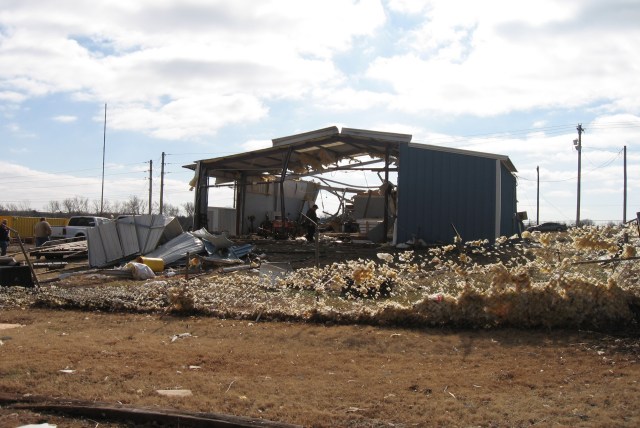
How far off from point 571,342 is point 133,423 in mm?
5311

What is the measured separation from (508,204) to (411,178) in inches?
178

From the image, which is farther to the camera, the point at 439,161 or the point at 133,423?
the point at 439,161

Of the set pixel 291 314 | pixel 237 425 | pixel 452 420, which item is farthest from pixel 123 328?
pixel 452 420

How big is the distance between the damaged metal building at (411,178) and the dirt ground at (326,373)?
9.97 meters

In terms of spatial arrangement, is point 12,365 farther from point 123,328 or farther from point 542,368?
point 542,368

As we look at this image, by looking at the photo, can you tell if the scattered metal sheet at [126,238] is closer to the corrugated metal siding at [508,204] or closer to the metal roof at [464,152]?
the metal roof at [464,152]

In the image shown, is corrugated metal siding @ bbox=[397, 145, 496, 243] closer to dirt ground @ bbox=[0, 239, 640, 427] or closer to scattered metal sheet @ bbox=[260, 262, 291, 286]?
scattered metal sheet @ bbox=[260, 262, 291, 286]

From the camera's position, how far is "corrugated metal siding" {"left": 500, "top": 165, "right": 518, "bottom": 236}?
20969 millimetres

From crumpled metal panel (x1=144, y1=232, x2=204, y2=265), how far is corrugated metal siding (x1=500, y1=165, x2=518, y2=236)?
10.1m

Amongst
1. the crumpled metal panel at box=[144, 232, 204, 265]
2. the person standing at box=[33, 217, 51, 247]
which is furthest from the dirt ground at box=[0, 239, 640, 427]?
the person standing at box=[33, 217, 51, 247]

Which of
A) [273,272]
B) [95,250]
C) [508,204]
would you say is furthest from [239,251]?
[508,204]

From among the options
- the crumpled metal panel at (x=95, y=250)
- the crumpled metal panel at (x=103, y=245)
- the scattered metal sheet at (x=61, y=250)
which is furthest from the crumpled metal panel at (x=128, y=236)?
the scattered metal sheet at (x=61, y=250)

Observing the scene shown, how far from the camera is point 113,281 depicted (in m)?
14.6

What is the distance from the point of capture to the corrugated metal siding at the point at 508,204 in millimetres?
20969
